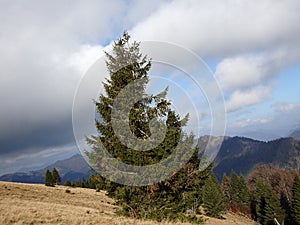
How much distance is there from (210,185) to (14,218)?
72.2m

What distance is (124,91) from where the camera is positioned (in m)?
15.8

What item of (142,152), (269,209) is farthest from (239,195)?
(142,152)

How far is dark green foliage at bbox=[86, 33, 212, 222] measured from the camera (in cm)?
1451

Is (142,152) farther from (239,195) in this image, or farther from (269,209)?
(239,195)

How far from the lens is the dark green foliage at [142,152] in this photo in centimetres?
1451

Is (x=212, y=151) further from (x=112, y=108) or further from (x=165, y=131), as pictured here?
(x=112, y=108)

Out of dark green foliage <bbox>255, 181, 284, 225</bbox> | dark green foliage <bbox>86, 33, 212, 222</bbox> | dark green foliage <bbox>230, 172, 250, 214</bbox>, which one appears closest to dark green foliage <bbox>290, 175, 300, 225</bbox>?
dark green foliage <bbox>255, 181, 284, 225</bbox>

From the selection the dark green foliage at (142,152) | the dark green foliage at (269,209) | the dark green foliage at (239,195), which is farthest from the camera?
Result: the dark green foliage at (239,195)

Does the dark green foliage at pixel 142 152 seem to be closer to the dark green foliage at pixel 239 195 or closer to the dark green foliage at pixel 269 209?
the dark green foliage at pixel 269 209

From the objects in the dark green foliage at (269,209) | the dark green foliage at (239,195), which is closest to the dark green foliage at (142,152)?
the dark green foliage at (269,209)

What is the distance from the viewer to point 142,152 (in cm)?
1429

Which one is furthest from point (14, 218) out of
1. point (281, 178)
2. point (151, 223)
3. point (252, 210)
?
point (281, 178)

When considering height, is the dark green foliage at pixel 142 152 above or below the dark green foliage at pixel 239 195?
above

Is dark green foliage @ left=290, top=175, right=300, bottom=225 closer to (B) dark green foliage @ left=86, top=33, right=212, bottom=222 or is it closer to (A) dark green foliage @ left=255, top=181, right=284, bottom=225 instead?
(A) dark green foliage @ left=255, top=181, right=284, bottom=225
